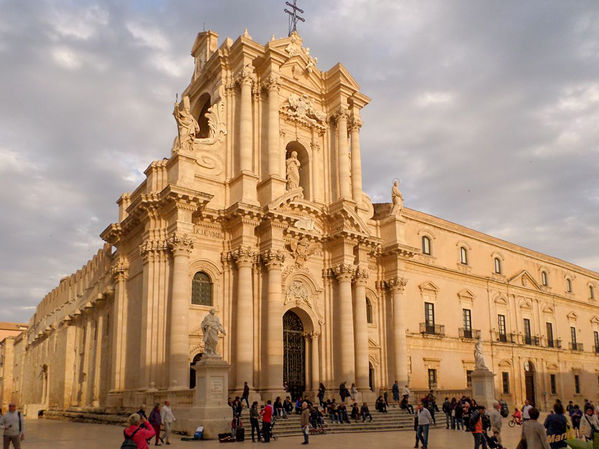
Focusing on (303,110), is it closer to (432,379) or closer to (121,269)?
(121,269)

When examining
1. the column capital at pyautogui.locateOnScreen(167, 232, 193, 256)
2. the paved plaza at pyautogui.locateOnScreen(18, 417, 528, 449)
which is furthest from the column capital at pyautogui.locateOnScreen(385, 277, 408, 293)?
the column capital at pyautogui.locateOnScreen(167, 232, 193, 256)

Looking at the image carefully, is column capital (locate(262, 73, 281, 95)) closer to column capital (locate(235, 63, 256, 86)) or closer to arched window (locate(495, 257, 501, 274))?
column capital (locate(235, 63, 256, 86))

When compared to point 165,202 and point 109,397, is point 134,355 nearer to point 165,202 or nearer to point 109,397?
point 109,397

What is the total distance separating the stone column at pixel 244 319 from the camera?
952 inches

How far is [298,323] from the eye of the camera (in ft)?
93.0

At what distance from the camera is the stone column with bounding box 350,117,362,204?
3092 cm

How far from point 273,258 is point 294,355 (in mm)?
5244

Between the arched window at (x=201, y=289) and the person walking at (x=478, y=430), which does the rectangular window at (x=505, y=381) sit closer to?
the arched window at (x=201, y=289)

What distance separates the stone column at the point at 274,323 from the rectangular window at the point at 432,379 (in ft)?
40.0

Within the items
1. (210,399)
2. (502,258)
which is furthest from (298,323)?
(502,258)

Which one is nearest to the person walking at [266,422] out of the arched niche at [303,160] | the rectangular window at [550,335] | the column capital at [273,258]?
the column capital at [273,258]

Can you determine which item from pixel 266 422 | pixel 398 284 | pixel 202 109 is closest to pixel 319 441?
pixel 266 422

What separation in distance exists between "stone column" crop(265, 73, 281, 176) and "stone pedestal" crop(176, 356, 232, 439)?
1041cm

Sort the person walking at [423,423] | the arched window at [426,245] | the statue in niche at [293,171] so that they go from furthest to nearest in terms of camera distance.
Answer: the arched window at [426,245] → the statue in niche at [293,171] → the person walking at [423,423]
